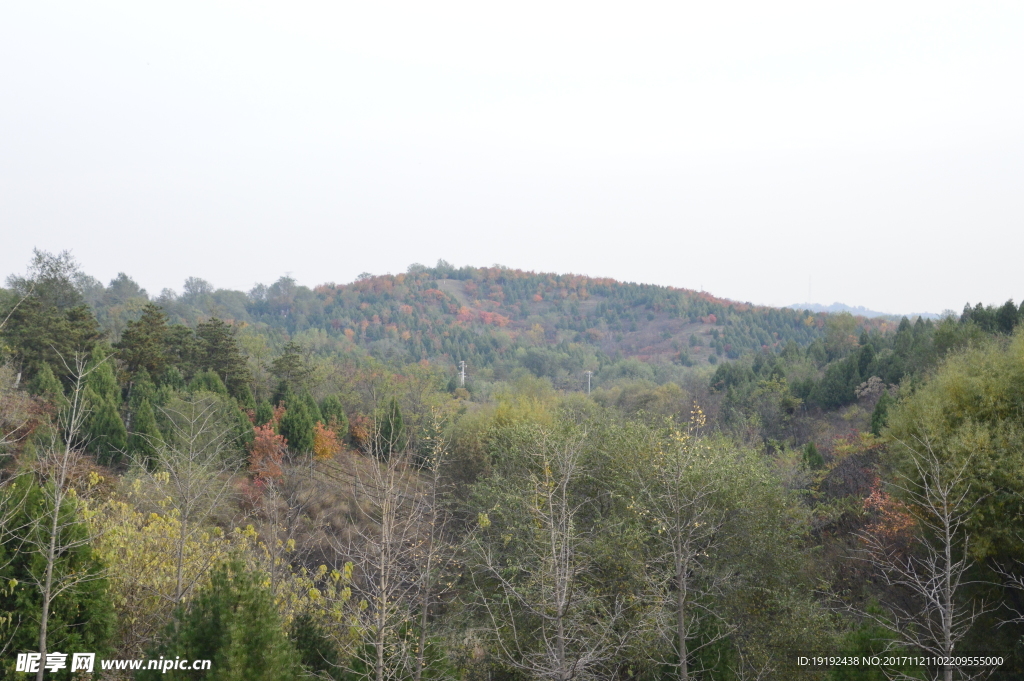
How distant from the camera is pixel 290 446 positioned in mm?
30781

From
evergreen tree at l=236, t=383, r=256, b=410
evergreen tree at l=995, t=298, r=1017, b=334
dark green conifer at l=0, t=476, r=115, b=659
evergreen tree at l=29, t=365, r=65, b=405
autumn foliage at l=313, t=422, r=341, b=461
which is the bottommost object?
autumn foliage at l=313, t=422, r=341, b=461

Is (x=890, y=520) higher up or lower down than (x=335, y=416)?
lower down

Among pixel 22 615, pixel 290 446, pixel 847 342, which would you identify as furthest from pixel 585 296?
pixel 22 615

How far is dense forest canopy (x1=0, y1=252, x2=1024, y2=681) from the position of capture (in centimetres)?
901

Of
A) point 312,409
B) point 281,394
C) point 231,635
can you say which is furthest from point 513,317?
point 231,635

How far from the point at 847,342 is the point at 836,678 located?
59.6 meters

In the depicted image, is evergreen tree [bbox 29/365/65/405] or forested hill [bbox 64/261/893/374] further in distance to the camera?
forested hill [bbox 64/261/893/374]

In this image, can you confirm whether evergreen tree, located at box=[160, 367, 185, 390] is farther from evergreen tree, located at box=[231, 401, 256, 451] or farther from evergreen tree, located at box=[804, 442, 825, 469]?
evergreen tree, located at box=[804, 442, 825, 469]

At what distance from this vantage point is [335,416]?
34625mm

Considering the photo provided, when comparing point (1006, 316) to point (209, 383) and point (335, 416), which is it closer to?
point (335, 416)

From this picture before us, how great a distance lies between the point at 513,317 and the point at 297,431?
4113 inches

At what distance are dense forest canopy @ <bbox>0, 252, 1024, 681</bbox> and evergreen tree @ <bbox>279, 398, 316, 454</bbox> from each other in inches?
5.5

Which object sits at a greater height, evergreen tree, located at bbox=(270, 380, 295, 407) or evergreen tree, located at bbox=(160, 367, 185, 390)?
evergreen tree, located at bbox=(160, 367, 185, 390)

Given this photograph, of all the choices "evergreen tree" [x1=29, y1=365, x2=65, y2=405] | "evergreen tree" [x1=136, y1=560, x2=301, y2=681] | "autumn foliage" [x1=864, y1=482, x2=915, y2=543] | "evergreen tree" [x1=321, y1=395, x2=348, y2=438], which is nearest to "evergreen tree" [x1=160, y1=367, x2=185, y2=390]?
"evergreen tree" [x1=29, y1=365, x2=65, y2=405]
